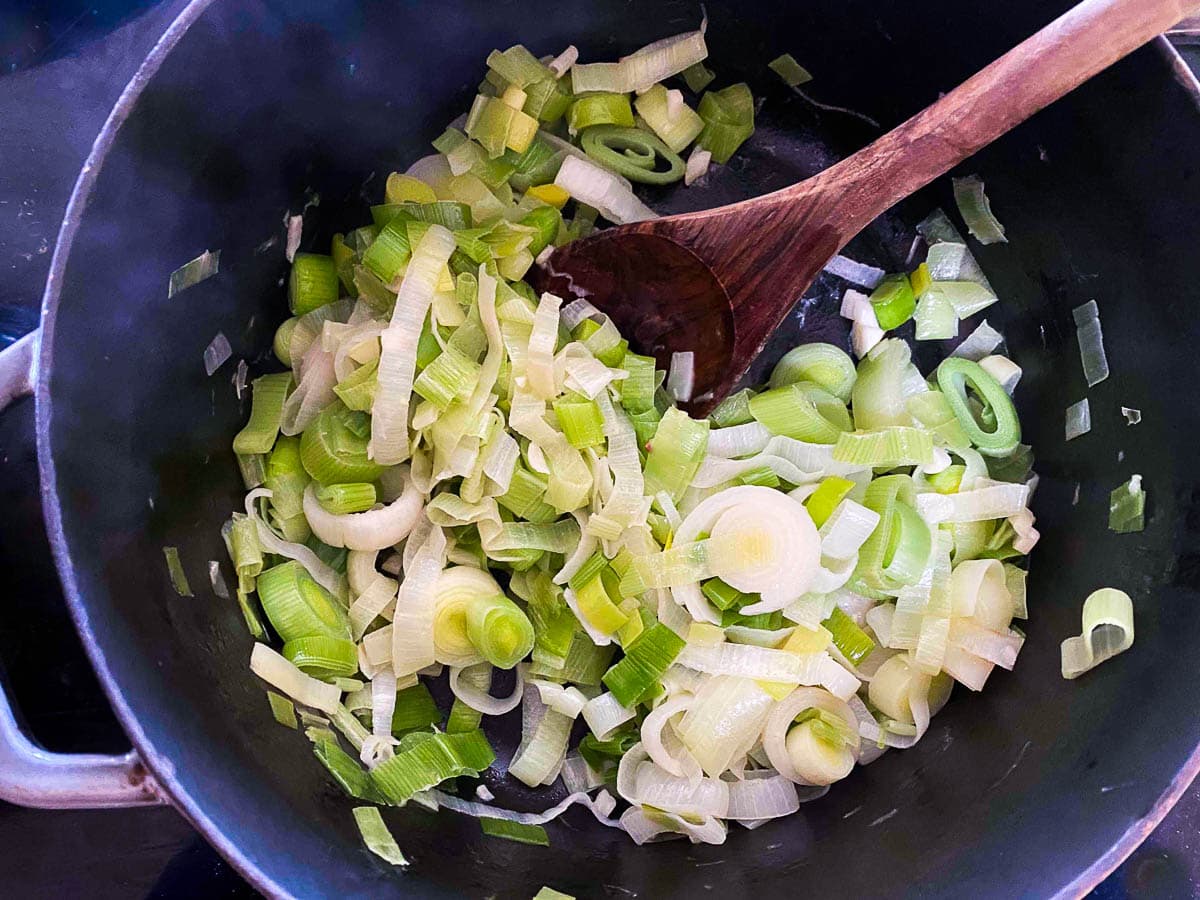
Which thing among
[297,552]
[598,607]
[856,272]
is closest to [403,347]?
[297,552]

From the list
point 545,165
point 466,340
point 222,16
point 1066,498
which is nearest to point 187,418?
point 466,340

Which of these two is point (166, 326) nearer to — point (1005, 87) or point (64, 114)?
point (64, 114)

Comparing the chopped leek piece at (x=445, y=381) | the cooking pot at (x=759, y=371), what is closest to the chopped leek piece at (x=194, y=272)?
the cooking pot at (x=759, y=371)

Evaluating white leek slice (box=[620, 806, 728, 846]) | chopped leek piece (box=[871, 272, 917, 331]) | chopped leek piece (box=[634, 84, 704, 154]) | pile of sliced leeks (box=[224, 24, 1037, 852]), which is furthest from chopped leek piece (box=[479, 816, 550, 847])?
chopped leek piece (box=[634, 84, 704, 154])

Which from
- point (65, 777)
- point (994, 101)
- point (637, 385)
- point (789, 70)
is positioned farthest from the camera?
point (789, 70)

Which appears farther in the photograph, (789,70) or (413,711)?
(789,70)

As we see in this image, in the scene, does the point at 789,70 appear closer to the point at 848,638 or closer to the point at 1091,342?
the point at 1091,342

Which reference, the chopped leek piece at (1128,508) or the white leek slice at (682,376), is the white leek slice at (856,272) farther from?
the chopped leek piece at (1128,508)

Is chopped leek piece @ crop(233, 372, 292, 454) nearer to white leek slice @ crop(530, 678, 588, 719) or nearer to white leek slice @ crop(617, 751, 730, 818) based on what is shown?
white leek slice @ crop(530, 678, 588, 719)
